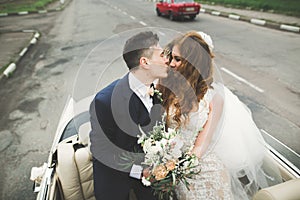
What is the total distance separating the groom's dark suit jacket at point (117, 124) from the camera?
1.68m

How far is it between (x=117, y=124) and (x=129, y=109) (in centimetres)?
13

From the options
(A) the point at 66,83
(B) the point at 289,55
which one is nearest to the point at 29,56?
(A) the point at 66,83

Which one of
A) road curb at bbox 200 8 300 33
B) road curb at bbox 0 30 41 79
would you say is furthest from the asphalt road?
road curb at bbox 200 8 300 33

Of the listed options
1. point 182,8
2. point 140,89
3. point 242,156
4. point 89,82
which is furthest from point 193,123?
point 182,8

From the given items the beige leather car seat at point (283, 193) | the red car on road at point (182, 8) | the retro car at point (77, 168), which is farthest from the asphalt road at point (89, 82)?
the beige leather car seat at point (283, 193)

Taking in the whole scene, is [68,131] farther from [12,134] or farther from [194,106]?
[12,134]

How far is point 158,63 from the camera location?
1702 mm

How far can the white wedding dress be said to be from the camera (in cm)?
209

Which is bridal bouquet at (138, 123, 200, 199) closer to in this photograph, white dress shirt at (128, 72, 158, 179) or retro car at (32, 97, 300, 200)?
white dress shirt at (128, 72, 158, 179)

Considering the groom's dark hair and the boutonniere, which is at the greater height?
the groom's dark hair

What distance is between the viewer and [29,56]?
929cm

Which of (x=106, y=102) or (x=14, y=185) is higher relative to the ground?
(x=106, y=102)

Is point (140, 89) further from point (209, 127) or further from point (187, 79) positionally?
point (209, 127)

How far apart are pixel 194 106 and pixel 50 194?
1302 mm
